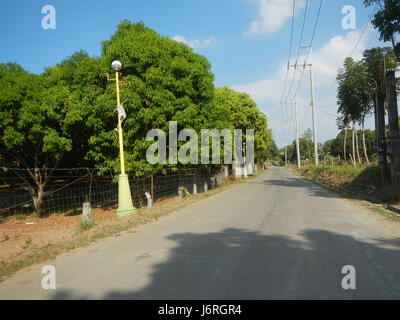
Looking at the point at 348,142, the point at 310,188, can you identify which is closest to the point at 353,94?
the point at 310,188

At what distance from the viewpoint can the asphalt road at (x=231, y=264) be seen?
358cm

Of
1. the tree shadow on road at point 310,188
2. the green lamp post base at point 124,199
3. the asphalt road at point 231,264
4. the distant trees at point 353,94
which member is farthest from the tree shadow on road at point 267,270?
the distant trees at point 353,94

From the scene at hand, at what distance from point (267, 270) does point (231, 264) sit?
61 cm

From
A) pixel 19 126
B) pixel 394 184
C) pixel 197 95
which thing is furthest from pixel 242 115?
pixel 19 126

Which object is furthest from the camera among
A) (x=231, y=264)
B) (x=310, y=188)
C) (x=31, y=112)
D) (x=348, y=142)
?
(x=348, y=142)

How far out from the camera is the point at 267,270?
4.22 metres

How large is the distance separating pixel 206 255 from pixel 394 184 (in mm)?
11546

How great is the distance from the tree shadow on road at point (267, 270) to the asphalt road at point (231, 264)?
0.01 metres

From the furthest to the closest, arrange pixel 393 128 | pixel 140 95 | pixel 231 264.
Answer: pixel 393 128
pixel 140 95
pixel 231 264

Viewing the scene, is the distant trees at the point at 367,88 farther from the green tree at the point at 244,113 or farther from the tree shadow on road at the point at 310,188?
the green tree at the point at 244,113

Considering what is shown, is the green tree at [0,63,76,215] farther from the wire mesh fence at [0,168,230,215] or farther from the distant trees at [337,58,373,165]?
the distant trees at [337,58,373,165]

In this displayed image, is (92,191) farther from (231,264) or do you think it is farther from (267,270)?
(267,270)

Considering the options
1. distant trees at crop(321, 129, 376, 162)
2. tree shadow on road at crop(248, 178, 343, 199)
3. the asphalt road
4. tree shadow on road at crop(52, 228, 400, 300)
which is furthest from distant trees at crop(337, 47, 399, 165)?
distant trees at crop(321, 129, 376, 162)
